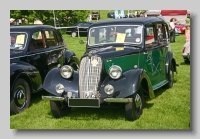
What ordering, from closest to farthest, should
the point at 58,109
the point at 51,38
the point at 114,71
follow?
the point at 114,71
the point at 58,109
the point at 51,38

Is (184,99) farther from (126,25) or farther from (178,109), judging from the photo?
(126,25)

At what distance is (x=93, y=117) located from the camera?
6.96m

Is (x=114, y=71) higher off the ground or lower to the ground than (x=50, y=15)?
lower

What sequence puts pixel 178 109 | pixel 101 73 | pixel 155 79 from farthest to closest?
1. pixel 155 79
2. pixel 178 109
3. pixel 101 73

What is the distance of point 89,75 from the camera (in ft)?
21.9

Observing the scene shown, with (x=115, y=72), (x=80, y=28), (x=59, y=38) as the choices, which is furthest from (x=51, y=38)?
(x=115, y=72)

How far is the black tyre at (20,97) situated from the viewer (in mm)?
7133

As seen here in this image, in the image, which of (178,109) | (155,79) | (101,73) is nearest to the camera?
(101,73)

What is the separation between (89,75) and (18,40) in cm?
205

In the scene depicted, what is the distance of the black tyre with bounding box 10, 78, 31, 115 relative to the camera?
713 cm

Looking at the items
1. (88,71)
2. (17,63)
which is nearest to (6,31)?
(17,63)

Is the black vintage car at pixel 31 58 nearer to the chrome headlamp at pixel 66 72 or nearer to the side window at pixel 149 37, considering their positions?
the chrome headlamp at pixel 66 72

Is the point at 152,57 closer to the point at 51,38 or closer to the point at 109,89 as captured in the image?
the point at 109,89

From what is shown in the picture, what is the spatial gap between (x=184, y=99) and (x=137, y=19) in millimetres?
1737
